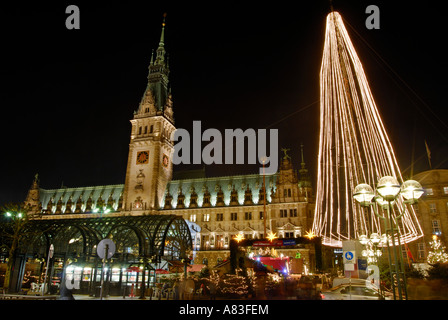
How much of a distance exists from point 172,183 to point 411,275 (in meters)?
71.9

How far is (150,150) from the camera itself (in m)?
84.6

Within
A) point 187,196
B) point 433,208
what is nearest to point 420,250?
point 433,208

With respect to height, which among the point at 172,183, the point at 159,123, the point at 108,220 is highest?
the point at 159,123

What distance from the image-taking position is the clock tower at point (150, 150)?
81438 mm

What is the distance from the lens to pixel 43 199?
10031 centimetres

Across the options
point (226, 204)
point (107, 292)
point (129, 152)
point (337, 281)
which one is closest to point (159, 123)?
point (129, 152)

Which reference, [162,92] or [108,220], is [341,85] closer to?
[108,220]

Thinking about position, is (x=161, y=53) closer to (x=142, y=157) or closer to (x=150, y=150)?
(x=150, y=150)

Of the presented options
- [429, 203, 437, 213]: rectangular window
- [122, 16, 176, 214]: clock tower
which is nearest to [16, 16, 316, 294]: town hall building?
[122, 16, 176, 214]: clock tower

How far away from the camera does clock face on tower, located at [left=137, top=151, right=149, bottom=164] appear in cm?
8438

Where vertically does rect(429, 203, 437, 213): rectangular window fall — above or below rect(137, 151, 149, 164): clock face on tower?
below

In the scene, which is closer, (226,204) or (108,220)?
(108,220)

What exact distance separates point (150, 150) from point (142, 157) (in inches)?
112

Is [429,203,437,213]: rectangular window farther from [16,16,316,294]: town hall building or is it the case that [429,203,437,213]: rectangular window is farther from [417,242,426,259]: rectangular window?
[16,16,316,294]: town hall building
